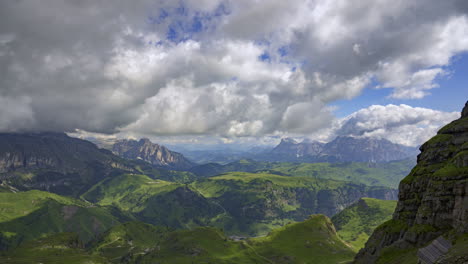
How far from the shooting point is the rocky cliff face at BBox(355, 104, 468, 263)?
91900 millimetres

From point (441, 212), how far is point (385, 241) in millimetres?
32396

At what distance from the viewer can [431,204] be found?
10306cm

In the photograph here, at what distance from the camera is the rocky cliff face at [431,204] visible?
9190 centimetres

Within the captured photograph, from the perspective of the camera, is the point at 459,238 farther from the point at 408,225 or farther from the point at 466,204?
the point at 408,225

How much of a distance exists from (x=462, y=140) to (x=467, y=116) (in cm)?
2892

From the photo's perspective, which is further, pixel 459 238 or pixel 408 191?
pixel 408 191

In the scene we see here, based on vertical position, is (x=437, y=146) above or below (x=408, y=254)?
above

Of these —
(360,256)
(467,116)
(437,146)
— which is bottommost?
(360,256)

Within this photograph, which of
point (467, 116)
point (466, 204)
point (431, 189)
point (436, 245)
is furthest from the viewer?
point (467, 116)

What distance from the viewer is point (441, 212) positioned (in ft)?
322

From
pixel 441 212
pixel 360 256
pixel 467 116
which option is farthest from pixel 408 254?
pixel 467 116

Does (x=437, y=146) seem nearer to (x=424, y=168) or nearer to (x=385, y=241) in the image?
(x=424, y=168)

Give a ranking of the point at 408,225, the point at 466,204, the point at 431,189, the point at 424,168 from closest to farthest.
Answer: the point at 466,204, the point at 431,189, the point at 408,225, the point at 424,168

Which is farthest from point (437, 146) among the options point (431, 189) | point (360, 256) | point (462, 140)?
point (360, 256)
